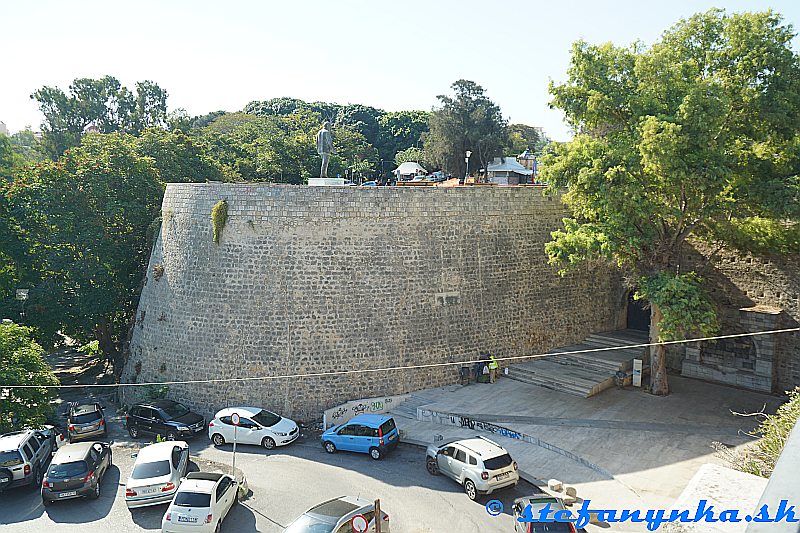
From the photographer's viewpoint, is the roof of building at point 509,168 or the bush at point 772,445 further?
the roof of building at point 509,168

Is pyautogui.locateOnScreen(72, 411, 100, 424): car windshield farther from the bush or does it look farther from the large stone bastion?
the bush

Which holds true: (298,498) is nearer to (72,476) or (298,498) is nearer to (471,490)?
(471,490)

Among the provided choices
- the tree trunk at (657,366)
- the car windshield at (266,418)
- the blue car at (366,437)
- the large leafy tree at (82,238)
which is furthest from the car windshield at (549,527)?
the large leafy tree at (82,238)

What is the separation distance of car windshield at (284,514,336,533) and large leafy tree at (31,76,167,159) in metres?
48.8

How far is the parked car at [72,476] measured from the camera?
494 inches

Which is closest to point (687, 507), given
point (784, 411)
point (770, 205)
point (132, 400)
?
point (784, 411)

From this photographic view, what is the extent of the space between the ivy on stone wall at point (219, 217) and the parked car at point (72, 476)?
23.1ft

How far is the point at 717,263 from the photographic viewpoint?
782 inches

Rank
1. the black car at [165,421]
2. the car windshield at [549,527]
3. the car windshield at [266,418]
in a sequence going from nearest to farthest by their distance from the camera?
the car windshield at [549,527] → the car windshield at [266,418] → the black car at [165,421]

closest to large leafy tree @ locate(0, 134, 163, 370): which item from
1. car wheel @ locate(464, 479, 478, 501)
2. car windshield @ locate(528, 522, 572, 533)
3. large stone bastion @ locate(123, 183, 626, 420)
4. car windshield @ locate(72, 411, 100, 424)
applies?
large stone bastion @ locate(123, 183, 626, 420)

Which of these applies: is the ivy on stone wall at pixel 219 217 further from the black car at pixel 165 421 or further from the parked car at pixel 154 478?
the parked car at pixel 154 478

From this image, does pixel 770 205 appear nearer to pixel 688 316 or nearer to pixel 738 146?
pixel 738 146

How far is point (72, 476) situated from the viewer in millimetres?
12648

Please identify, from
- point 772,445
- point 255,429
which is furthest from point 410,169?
point 772,445
